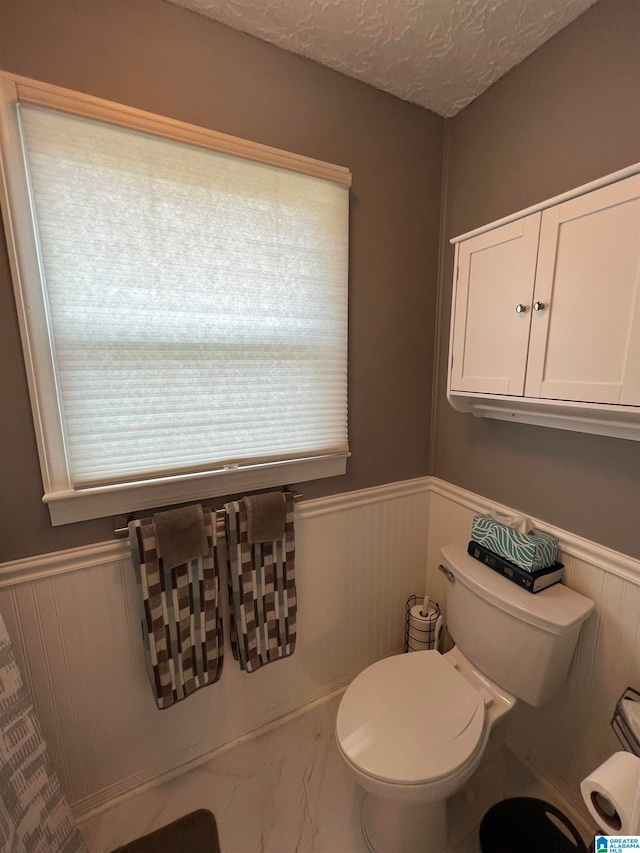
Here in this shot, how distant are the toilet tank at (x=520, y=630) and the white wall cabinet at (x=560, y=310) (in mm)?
540

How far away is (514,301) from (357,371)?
1.97 feet

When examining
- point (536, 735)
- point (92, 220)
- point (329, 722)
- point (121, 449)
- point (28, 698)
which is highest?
point (92, 220)

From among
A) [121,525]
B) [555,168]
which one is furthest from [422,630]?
[555,168]

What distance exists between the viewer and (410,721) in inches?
42.4

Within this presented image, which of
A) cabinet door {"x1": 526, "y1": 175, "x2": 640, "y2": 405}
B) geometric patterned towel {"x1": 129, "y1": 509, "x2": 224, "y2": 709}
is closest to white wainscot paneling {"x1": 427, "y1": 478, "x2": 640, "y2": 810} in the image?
cabinet door {"x1": 526, "y1": 175, "x2": 640, "y2": 405}

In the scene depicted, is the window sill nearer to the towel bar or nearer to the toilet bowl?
the towel bar

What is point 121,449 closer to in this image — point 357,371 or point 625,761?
point 357,371

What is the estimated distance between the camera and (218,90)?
112 cm

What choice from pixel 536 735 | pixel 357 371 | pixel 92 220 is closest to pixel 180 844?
pixel 536 735

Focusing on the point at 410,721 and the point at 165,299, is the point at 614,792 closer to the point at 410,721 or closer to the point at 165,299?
the point at 410,721

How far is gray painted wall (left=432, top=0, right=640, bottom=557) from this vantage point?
1013 mm

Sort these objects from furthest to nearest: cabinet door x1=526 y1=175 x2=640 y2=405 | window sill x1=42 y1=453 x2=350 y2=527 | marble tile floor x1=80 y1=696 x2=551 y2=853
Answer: marble tile floor x1=80 y1=696 x2=551 y2=853
window sill x1=42 y1=453 x2=350 y2=527
cabinet door x1=526 y1=175 x2=640 y2=405

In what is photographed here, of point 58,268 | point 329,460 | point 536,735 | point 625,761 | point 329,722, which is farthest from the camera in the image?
point 329,722

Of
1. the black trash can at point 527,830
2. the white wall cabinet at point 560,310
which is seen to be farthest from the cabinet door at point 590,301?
the black trash can at point 527,830
